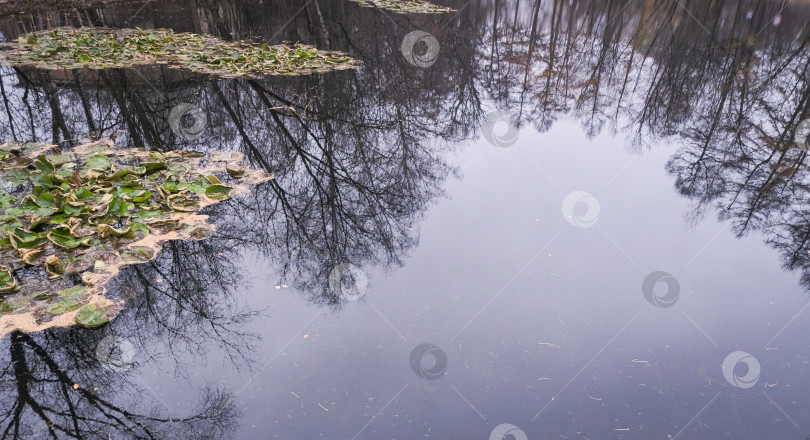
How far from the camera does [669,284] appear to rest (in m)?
3.93

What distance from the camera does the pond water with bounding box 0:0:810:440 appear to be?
2709mm

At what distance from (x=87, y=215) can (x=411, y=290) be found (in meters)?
2.97

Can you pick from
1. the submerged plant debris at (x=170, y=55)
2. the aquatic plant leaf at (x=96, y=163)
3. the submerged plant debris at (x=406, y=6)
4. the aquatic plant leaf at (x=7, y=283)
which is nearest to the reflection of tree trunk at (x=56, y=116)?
the aquatic plant leaf at (x=96, y=163)

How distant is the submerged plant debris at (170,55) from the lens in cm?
920

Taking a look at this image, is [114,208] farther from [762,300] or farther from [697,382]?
[762,300]

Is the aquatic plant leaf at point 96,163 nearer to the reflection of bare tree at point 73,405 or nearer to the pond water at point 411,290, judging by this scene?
the pond water at point 411,290

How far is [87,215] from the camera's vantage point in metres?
4.18

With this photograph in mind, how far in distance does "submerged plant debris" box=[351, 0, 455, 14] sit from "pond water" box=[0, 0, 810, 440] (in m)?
9.70

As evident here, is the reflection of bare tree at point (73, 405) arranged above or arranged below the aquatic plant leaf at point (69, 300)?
below

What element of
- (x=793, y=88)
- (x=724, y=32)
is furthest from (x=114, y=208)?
(x=724, y=32)

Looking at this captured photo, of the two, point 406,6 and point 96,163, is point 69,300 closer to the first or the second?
point 96,163

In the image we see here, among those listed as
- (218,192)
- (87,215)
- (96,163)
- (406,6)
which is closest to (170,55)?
(96,163)

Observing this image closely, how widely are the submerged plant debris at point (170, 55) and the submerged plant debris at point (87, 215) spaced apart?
4.09 m

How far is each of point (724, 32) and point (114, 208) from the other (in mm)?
A: 19899
